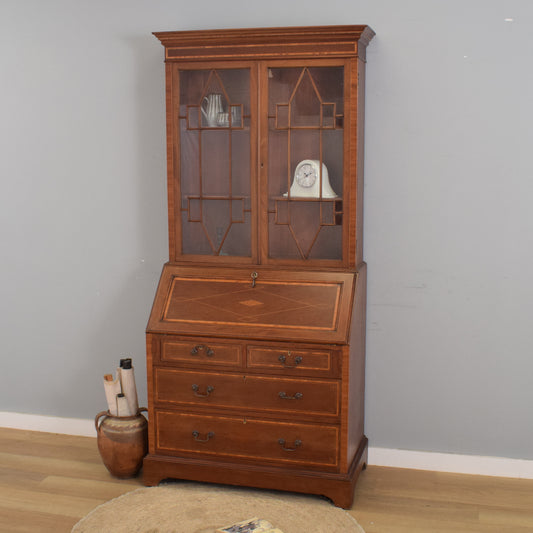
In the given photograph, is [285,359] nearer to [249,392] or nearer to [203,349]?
[249,392]

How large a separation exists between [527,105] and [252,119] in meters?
1.16

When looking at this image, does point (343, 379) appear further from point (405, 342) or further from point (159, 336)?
point (159, 336)

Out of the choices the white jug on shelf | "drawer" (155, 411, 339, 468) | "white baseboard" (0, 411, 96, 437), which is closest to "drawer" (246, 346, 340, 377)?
"drawer" (155, 411, 339, 468)

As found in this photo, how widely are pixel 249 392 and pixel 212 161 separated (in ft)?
3.31

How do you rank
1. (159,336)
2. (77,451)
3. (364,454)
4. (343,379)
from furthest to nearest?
(77,451) → (364,454) → (159,336) → (343,379)

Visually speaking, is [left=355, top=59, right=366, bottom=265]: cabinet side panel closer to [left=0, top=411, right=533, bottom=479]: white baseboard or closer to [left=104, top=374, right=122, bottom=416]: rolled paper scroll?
[left=0, top=411, right=533, bottom=479]: white baseboard

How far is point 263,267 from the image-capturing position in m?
3.02

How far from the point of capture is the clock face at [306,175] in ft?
9.73

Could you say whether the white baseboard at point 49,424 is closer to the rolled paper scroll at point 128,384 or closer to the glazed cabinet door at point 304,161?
the rolled paper scroll at point 128,384

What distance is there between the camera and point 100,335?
141 inches

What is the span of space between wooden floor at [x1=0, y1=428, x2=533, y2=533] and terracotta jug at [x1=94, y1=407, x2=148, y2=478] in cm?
7

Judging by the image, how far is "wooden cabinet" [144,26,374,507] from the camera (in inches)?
112

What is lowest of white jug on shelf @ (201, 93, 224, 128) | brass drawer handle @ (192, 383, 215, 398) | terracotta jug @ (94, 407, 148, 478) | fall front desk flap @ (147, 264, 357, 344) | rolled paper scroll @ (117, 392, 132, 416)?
terracotta jug @ (94, 407, 148, 478)

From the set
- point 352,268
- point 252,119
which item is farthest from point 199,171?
point 352,268
